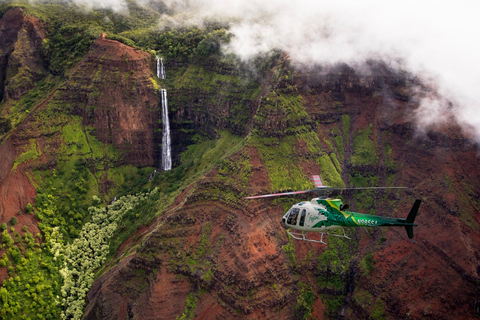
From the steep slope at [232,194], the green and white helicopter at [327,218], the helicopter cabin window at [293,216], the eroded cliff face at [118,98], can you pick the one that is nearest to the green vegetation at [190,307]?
the steep slope at [232,194]

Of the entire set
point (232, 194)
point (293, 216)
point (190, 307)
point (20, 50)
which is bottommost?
point (190, 307)

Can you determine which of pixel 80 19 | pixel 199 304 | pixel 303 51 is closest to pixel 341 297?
pixel 199 304

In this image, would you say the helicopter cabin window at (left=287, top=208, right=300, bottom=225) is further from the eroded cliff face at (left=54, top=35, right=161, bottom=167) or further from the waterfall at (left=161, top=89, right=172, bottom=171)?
the eroded cliff face at (left=54, top=35, right=161, bottom=167)

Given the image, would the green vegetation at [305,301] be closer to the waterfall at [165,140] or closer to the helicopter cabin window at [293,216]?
the helicopter cabin window at [293,216]

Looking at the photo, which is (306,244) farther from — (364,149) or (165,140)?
(165,140)

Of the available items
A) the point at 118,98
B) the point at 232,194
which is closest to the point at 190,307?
the point at 232,194

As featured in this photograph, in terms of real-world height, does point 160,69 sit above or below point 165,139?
above

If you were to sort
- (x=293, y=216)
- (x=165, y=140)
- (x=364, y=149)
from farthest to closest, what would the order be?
1. (x=165, y=140)
2. (x=364, y=149)
3. (x=293, y=216)

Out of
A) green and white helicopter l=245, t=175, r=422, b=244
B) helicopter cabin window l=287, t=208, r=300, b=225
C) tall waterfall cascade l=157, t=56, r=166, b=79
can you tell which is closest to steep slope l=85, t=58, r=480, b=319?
helicopter cabin window l=287, t=208, r=300, b=225
